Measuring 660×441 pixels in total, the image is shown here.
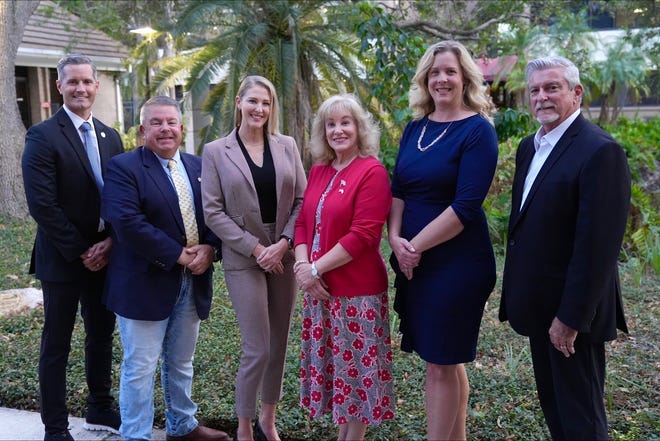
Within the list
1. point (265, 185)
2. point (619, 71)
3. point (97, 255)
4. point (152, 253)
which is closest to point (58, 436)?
point (97, 255)

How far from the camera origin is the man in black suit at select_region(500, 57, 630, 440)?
277cm

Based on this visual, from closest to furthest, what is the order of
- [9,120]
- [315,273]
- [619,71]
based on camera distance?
[315,273] → [9,120] → [619,71]

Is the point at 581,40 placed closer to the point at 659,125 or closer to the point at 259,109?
the point at 659,125

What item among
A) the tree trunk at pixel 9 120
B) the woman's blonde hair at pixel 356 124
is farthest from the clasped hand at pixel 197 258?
the tree trunk at pixel 9 120

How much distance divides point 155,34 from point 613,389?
10.5m

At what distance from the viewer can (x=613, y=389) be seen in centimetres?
450

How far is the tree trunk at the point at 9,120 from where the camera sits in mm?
11526

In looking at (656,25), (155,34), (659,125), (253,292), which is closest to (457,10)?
(656,25)

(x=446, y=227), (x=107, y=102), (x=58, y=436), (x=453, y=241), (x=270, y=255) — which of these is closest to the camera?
(x=446, y=227)

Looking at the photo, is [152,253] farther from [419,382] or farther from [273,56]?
[273,56]

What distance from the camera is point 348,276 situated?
11.4 ft

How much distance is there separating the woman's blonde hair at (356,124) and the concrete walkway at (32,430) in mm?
2046

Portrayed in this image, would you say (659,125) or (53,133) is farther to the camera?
(659,125)

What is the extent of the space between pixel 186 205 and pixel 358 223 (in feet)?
3.45
